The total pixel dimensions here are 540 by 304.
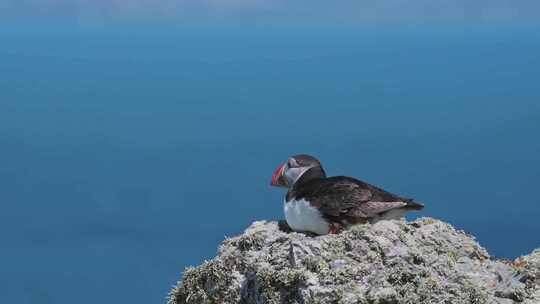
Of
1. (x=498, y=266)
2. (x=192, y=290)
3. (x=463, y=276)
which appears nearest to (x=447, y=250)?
(x=498, y=266)

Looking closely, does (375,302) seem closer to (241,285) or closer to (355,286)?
(355,286)

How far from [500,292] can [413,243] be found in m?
1.06

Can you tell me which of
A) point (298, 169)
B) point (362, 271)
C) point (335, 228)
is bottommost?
point (362, 271)

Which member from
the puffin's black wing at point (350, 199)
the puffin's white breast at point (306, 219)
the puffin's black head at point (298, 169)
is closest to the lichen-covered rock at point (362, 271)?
the puffin's white breast at point (306, 219)

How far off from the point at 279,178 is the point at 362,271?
4.31 meters

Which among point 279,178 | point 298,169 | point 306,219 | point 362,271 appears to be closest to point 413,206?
point 306,219

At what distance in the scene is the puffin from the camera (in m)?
9.99

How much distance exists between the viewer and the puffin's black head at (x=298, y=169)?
37.4 feet

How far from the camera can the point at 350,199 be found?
33.2 feet

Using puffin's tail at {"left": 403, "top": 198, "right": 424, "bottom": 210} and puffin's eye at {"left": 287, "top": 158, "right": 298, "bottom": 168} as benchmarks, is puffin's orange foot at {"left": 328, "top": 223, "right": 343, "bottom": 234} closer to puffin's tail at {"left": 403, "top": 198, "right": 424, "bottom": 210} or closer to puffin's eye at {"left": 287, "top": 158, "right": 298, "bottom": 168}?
puffin's tail at {"left": 403, "top": 198, "right": 424, "bottom": 210}

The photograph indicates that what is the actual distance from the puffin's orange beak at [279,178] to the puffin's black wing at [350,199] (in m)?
1.24

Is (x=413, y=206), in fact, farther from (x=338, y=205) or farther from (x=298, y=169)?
(x=298, y=169)

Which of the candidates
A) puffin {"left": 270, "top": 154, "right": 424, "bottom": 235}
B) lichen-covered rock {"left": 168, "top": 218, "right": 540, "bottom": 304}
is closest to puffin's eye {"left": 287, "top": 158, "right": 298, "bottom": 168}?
puffin {"left": 270, "top": 154, "right": 424, "bottom": 235}

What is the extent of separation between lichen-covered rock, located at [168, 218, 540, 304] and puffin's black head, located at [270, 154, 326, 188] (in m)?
2.15
